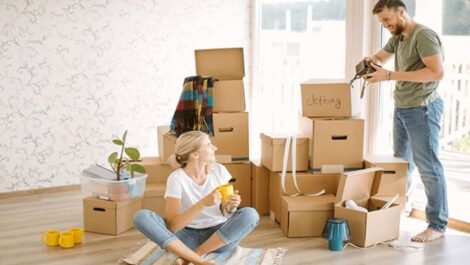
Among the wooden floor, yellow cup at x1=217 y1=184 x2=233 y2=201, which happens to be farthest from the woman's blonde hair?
the wooden floor

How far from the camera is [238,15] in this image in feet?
16.2

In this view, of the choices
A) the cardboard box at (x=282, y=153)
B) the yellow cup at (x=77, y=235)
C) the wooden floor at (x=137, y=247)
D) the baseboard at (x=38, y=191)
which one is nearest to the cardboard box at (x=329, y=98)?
the cardboard box at (x=282, y=153)

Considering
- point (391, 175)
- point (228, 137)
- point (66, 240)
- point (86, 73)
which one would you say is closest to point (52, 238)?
point (66, 240)

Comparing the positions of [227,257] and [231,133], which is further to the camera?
[231,133]

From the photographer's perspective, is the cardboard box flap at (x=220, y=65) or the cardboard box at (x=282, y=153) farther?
the cardboard box flap at (x=220, y=65)

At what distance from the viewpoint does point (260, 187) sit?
147 inches

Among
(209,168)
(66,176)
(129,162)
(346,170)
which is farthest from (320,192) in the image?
(66,176)

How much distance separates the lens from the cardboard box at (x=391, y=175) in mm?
3428

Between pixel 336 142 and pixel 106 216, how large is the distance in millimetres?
1411

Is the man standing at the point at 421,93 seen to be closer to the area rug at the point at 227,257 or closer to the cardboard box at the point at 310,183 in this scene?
the cardboard box at the point at 310,183

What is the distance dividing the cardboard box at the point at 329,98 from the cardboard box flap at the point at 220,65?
1.77 ft

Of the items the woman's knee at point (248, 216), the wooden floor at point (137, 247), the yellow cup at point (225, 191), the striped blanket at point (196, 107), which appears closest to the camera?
the yellow cup at point (225, 191)

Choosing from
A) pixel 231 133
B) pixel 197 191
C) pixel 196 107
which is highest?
pixel 196 107

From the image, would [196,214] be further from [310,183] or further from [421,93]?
[421,93]
